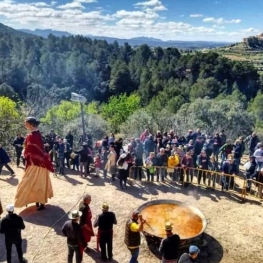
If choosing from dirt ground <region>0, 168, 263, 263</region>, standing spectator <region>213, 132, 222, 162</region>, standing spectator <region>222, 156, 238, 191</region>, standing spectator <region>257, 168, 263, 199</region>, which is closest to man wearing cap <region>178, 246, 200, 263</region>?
dirt ground <region>0, 168, 263, 263</region>

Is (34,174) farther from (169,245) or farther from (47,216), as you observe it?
(169,245)

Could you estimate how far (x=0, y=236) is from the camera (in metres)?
10.4

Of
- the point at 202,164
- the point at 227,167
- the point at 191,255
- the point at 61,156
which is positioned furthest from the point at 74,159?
the point at 191,255

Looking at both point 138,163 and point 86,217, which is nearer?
point 86,217

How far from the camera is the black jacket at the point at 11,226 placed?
855 centimetres

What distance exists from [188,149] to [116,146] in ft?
10.6

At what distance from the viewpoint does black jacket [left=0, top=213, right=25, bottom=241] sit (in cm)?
855

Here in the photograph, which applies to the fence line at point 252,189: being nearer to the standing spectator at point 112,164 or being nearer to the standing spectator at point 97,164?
the standing spectator at point 112,164

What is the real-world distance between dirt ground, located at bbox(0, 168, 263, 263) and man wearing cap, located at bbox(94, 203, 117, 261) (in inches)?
15.5

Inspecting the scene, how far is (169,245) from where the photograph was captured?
320 inches

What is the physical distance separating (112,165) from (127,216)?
3.22 metres

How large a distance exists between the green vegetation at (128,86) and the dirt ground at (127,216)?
74.4 feet

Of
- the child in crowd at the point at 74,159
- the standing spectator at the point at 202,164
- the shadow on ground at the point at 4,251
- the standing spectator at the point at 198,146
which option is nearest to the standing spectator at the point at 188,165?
the standing spectator at the point at 202,164

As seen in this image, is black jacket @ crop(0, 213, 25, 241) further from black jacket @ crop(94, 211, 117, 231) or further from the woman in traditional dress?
the woman in traditional dress
